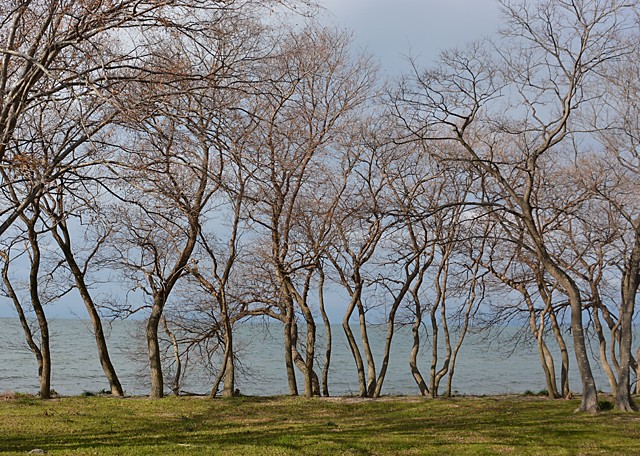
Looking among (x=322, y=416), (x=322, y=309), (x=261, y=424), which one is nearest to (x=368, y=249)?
(x=322, y=309)

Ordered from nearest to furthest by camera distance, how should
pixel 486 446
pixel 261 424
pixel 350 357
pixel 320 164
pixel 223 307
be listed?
pixel 486 446 < pixel 261 424 < pixel 223 307 < pixel 320 164 < pixel 350 357

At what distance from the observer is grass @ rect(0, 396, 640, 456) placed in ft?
27.6

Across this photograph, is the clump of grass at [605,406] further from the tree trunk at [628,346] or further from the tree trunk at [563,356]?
the tree trunk at [563,356]

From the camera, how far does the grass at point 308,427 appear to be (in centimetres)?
840

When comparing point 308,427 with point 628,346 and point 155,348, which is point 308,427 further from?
point 628,346

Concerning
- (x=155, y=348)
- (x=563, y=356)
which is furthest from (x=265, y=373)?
(x=155, y=348)

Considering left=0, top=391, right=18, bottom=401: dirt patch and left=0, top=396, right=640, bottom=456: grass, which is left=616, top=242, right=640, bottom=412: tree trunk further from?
left=0, top=391, right=18, bottom=401: dirt patch

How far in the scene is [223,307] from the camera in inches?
555

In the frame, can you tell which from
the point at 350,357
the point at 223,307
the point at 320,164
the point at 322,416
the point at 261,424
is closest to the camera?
the point at 261,424

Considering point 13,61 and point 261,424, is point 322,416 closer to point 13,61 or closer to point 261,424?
point 261,424

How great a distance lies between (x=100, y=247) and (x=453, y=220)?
351 inches

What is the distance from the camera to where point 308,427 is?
10.2 m

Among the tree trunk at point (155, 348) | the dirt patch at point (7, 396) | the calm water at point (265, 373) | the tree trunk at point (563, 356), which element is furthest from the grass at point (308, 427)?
the calm water at point (265, 373)

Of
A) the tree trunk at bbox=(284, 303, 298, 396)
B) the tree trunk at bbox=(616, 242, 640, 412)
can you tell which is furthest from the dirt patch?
the tree trunk at bbox=(616, 242, 640, 412)
